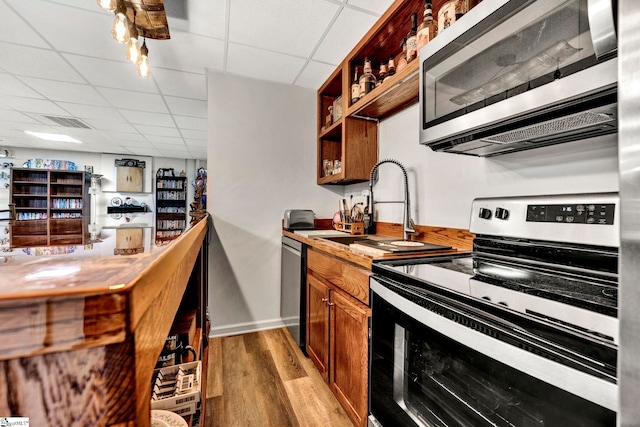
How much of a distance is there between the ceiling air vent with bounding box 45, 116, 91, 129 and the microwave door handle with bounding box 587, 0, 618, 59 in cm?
527

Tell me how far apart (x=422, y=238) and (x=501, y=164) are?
599mm

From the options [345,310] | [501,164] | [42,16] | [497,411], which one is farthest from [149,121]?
[497,411]

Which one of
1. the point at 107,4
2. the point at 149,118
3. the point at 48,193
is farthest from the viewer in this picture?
the point at 48,193

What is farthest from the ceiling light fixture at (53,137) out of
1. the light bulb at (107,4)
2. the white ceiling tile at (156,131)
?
the light bulb at (107,4)

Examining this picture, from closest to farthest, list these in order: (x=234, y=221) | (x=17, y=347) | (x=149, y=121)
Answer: (x=17, y=347) < (x=234, y=221) < (x=149, y=121)

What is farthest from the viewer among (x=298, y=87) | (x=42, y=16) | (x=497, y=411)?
(x=298, y=87)

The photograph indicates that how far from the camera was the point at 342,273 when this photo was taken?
4.74ft

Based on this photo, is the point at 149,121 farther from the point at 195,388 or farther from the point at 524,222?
the point at 524,222

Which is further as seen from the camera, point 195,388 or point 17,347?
point 195,388

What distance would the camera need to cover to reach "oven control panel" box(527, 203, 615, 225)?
2.76 ft

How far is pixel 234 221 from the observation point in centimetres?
252

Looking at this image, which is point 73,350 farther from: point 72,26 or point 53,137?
point 53,137

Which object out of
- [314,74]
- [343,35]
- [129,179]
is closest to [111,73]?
[314,74]

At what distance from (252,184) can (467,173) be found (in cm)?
176
